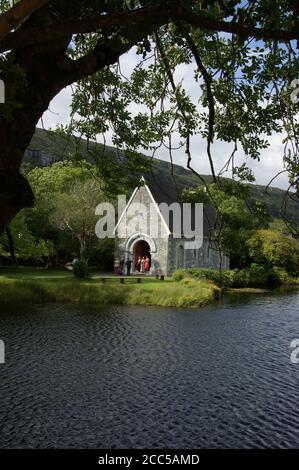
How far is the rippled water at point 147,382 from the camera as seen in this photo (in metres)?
11.0

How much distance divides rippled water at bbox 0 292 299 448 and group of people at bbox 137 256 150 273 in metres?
22.8

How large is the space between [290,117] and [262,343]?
16.8m

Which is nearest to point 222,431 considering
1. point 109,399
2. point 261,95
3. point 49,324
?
point 109,399

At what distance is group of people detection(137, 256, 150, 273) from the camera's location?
4881cm

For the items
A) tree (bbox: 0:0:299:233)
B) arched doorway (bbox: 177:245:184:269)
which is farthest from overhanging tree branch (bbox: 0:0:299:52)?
arched doorway (bbox: 177:245:184:269)

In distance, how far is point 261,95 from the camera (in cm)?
612

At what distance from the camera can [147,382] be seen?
585 inches

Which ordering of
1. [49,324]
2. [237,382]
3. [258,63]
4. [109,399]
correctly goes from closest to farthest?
[258,63], [109,399], [237,382], [49,324]

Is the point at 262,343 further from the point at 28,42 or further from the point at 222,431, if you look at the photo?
the point at 28,42

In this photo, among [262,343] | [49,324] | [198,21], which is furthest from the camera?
[49,324]

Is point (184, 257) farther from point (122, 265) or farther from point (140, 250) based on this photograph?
point (122, 265)

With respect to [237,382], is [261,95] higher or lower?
higher

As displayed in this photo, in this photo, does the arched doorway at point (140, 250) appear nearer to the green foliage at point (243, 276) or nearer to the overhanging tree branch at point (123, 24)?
the green foliage at point (243, 276)

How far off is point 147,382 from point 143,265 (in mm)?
35152
